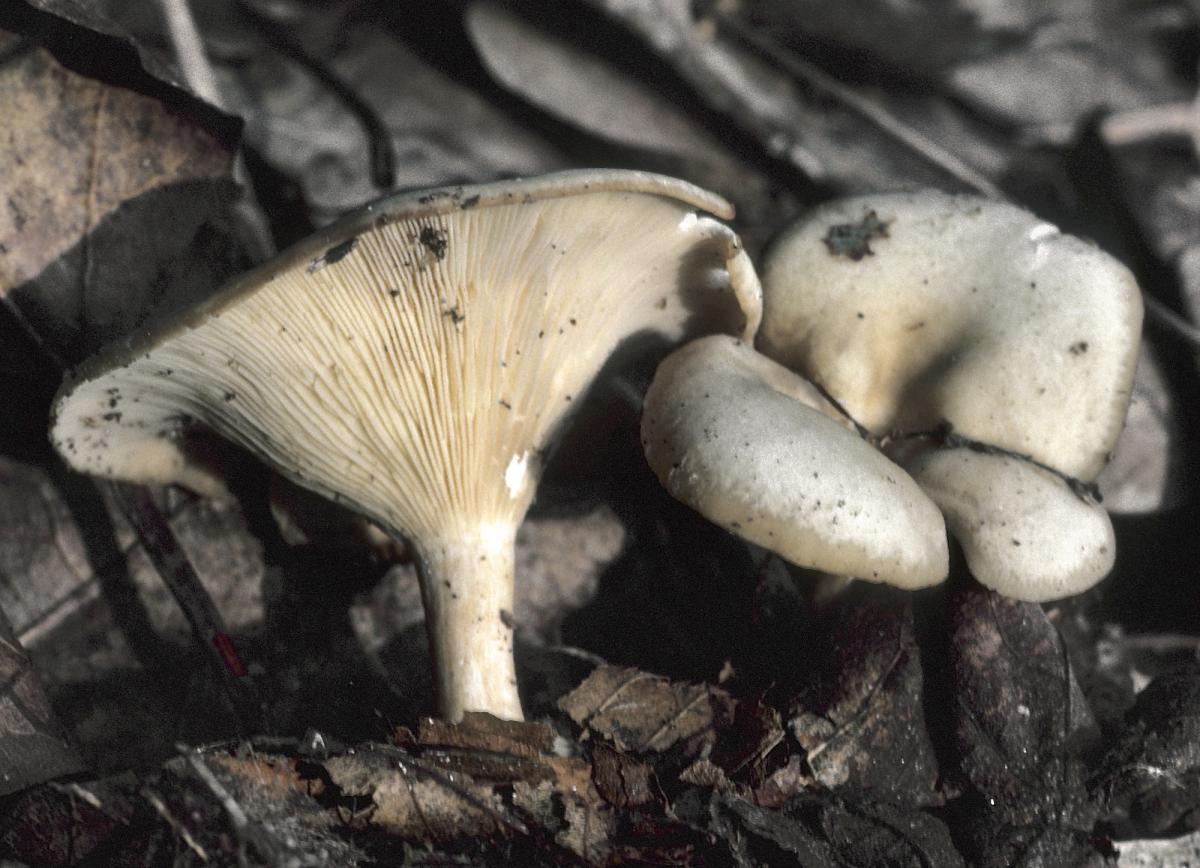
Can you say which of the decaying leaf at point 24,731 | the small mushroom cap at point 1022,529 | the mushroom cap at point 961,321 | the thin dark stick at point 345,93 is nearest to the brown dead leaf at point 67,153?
the thin dark stick at point 345,93

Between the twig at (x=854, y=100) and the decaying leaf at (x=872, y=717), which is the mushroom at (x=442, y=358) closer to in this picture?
the decaying leaf at (x=872, y=717)

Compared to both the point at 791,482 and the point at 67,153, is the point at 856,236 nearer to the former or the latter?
the point at 791,482

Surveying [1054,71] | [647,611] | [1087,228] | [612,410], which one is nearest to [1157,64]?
[1054,71]

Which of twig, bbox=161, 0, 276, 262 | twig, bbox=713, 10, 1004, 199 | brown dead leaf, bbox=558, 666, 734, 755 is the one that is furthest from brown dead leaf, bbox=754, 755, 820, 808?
twig, bbox=713, 10, 1004, 199

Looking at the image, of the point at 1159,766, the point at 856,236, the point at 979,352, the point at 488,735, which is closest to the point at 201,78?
the point at 856,236

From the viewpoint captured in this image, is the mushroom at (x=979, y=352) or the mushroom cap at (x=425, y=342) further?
the mushroom at (x=979, y=352)

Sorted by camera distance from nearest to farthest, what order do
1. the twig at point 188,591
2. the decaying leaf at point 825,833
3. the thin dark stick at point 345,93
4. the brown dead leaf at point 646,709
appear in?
the decaying leaf at point 825,833, the brown dead leaf at point 646,709, the twig at point 188,591, the thin dark stick at point 345,93
